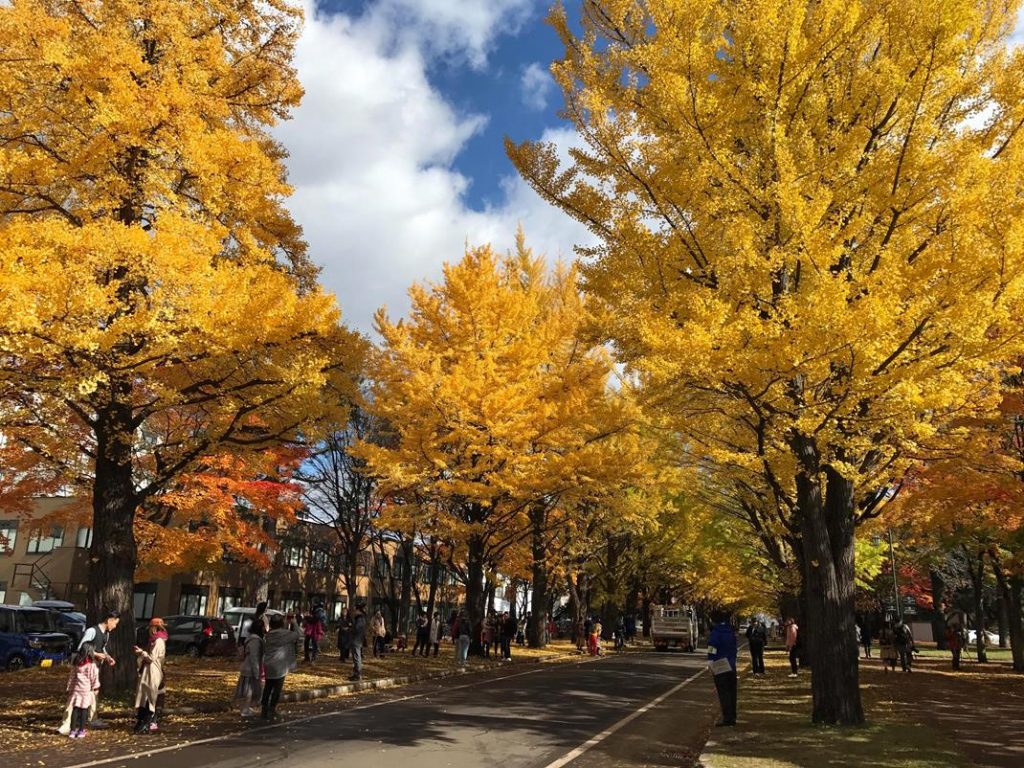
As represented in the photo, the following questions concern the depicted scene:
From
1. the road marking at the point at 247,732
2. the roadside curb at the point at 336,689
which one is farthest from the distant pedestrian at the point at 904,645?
the road marking at the point at 247,732

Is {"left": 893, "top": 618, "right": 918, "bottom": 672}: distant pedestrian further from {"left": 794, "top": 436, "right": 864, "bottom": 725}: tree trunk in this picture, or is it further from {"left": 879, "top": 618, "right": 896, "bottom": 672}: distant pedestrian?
{"left": 794, "top": 436, "right": 864, "bottom": 725}: tree trunk

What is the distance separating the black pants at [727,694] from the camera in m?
10.3

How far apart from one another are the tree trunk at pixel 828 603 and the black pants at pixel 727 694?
111 centimetres

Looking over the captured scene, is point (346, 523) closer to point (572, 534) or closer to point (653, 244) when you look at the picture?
point (572, 534)

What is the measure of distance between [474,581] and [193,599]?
923 inches

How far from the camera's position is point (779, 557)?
2219 cm

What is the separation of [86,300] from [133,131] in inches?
125

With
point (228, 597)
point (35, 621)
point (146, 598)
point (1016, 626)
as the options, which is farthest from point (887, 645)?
point (228, 597)

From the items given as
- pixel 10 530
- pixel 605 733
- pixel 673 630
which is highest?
pixel 10 530

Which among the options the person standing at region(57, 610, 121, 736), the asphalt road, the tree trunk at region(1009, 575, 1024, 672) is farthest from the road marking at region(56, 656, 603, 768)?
the tree trunk at region(1009, 575, 1024, 672)

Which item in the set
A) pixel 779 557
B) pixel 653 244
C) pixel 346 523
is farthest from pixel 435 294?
pixel 779 557

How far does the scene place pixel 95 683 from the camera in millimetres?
9133

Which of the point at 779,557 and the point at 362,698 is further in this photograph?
the point at 779,557

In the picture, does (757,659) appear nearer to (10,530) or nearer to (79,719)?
(79,719)
